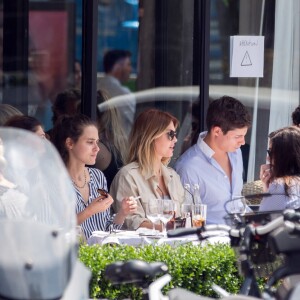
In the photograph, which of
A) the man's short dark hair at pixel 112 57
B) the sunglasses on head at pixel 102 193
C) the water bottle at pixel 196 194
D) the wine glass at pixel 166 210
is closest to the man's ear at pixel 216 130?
the water bottle at pixel 196 194

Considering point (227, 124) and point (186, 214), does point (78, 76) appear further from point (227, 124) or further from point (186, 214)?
point (186, 214)

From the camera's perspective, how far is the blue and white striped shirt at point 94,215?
255 inches

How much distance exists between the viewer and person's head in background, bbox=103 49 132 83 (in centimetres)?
1048

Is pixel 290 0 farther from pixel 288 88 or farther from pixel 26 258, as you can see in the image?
pixel 26 258

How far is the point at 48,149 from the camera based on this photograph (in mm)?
3674

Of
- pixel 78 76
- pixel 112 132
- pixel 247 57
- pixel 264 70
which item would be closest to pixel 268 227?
pixel 112 132

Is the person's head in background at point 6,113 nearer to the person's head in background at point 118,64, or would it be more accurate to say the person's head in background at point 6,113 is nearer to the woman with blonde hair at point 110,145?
the woman with blonde hair at point 110,145

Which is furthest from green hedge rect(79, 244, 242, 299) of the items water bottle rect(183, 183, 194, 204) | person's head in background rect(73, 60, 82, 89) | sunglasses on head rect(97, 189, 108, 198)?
person's head in background rect(73, 60, 82, 89)

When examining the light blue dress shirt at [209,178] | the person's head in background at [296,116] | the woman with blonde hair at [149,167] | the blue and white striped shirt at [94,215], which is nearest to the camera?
the blue and white striped shirt at [94,215]

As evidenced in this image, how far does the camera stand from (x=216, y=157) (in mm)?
7297

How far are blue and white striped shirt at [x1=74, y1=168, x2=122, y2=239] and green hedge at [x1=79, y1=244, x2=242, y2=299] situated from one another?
2.18ft

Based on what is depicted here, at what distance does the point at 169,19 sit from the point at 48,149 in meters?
5.16

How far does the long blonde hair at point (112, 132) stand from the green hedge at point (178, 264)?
5.87 feet

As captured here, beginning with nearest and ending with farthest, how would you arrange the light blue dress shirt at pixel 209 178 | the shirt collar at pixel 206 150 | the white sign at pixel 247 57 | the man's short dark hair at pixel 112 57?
1. the light blue dress shirt at pixel 209 178
2. the shirt collar at pixel 206 150
3. the white sign at pixel 247 57
4. the man's short dark hair at pixel 112 57
